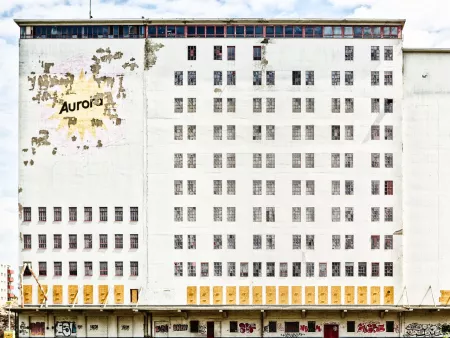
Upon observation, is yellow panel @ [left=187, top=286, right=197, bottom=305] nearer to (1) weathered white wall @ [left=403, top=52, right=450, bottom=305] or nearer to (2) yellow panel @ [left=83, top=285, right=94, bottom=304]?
(2) yellow panel @ [left=83, top=285, right=94, bottom=304]

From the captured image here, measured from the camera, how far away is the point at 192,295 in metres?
50.2

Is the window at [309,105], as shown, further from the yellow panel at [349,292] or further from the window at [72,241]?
the window at [72,241]

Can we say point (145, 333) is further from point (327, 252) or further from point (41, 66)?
point (41, 66)

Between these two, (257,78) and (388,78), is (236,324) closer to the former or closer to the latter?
(257,78)

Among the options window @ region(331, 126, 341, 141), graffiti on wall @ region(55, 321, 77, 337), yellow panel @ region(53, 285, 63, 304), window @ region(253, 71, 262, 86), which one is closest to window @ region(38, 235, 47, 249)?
yellow panel @ region(53, 285, 63, 304)

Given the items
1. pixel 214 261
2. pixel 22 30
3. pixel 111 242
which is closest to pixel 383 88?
pixel 214 261

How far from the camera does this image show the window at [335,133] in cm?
5072

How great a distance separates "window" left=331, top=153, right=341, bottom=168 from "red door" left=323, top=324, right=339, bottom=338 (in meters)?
13.4

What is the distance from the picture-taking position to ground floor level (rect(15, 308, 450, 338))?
50312 mm

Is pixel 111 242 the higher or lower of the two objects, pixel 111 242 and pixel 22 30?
the lower

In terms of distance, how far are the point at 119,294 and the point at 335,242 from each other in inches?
732

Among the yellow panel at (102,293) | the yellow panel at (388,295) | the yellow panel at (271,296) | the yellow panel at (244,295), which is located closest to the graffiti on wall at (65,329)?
the yellow panel at (102,293)

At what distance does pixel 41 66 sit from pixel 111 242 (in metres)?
16.2

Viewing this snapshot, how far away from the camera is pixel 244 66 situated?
2003 inches
